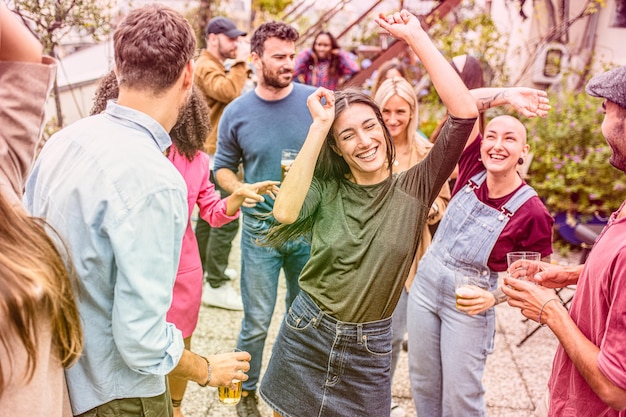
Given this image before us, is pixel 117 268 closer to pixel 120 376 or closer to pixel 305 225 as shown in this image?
pixel 120 376

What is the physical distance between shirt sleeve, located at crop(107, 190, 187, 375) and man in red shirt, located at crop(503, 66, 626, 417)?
1224 millimetres

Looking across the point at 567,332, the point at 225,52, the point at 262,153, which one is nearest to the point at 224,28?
the point at 225,52

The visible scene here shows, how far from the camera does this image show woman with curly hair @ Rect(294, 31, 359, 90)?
6.53m

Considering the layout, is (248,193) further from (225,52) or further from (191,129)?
(225,52)

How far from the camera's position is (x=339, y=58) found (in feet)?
22.1

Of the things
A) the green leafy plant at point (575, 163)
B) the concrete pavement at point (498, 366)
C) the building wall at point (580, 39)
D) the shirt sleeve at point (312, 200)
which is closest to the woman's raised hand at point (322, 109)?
the shirt sleeve at point (312, 200)

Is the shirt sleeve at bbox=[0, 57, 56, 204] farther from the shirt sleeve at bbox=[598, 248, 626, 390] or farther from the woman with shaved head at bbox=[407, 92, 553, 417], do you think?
the woman with shaved head at bbox=[407, 92, 553, 417]

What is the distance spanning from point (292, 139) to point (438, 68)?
1.52 meters

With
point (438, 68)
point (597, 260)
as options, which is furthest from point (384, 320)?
point (438, 68)

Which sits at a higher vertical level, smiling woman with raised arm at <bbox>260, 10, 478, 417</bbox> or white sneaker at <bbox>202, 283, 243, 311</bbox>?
smiling woman with raised arm at <bbox>260, 10, 478, 417</bbox>

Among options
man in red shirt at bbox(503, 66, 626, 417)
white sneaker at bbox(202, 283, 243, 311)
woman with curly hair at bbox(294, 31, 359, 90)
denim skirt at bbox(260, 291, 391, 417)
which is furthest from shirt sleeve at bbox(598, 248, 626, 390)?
woman with curly hair at bbox(294, 31, 359, 90)

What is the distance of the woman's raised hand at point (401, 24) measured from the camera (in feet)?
6.59

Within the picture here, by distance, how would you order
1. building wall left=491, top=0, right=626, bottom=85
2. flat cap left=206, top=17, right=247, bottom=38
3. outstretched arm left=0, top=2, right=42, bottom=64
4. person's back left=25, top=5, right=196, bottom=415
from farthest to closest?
building wall left=491, top=0, right=626, bottom=85
flat cap left=206, top=17, right=247, bottom=38
person's back left=25, top=5, right=196, bottom=415
outstretched arm left=0, top=2, right=42, bottom=64

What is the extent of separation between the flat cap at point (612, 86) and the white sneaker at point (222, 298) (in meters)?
3.48
